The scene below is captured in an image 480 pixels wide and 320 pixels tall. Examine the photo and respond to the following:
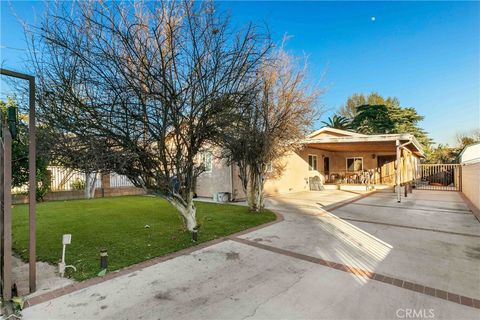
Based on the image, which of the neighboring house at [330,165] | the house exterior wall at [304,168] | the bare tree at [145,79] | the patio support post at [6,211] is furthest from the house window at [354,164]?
the patio support post at [6,211]

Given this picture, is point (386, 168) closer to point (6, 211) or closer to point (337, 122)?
point (337, 122)

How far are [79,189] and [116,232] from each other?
1007 centimetres

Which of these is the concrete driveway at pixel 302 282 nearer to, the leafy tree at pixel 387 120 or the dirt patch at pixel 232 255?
the dirt patch at pixel 232 255

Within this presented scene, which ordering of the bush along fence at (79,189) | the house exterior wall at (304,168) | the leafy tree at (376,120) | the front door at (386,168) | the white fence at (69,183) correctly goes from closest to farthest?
1. the bush along fence at (79,189)
2. the white fence at (69,183)
3. the house exterior wall at (304,168)
4. the front door at (386,168)
5. the leafy tree at (376,120)

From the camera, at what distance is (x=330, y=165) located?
2164 centimetres

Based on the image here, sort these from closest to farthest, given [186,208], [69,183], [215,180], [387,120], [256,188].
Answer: [186,208], [256,188], [215,180], [69,183], [387,120]

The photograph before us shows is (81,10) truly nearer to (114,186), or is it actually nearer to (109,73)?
(109,73)

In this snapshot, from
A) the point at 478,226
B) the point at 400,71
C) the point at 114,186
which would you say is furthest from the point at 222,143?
the point at 400,71

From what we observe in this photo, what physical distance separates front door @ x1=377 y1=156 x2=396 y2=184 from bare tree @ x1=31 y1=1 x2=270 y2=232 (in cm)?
1984

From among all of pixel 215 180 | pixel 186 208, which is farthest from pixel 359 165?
pixel 186 208

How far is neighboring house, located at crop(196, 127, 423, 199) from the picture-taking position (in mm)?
13516

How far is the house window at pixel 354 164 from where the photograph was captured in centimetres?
2122

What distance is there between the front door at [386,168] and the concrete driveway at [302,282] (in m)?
16.5

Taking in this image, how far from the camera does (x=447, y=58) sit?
10883 millimetres
